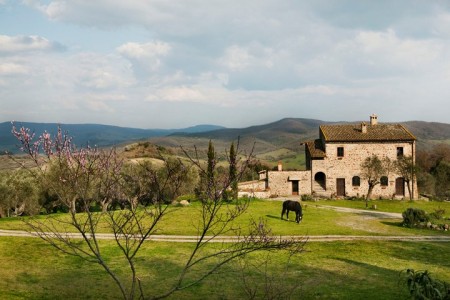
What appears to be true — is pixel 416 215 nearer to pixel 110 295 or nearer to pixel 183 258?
pixel 183 258

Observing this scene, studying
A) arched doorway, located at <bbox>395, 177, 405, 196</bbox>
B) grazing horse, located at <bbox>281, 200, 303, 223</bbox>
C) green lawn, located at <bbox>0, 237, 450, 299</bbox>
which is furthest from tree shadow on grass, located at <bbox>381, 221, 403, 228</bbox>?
arched doorway, located at <bbox>395, 177, 405, 196</bbox>

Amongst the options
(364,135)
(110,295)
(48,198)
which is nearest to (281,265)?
(110,295)

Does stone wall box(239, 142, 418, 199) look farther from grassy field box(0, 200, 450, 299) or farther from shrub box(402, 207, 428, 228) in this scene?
grassy field box(0, 200, 450, 299)

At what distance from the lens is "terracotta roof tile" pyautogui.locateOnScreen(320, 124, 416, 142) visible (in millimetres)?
57344

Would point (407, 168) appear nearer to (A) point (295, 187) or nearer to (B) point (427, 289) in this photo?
(A) point (295, 187)

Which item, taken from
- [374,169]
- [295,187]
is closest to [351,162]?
[374,169]

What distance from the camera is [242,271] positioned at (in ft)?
38.5

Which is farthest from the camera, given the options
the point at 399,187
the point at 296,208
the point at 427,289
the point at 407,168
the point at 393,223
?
the point at 399,187

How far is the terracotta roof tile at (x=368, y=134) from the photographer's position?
57.3 metres

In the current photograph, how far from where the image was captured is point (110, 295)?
15.1 metres

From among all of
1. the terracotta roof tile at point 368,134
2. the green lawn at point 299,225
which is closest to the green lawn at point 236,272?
the green lawn at point 299,225

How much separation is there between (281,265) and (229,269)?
8.29 ft

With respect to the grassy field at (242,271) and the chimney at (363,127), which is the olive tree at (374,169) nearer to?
the chimney at (363,127)

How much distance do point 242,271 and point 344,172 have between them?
48.8 meters
